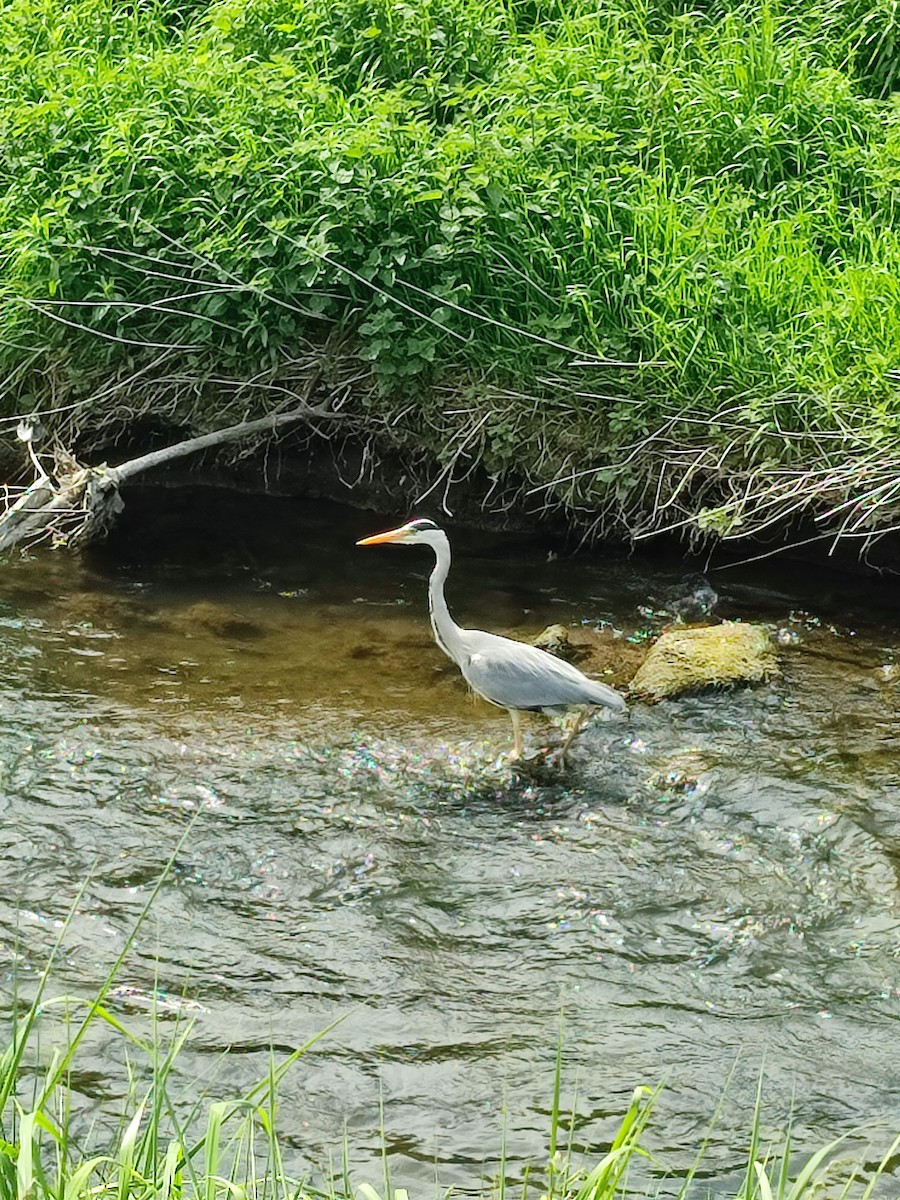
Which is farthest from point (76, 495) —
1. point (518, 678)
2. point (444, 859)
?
point (444, 859)

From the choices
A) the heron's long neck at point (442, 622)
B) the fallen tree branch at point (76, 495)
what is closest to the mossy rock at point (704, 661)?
the heron's long neck at point (442, 622)

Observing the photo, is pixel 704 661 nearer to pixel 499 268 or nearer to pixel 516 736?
pixel 516 736

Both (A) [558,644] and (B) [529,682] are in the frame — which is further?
(A) [558,644]

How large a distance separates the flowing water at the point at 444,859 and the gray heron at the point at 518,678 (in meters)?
0.28

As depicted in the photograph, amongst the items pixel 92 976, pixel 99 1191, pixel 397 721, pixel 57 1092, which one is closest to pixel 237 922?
pixel 92 976

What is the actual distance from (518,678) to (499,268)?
2508 millimetres

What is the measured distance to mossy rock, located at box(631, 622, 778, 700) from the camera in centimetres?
612

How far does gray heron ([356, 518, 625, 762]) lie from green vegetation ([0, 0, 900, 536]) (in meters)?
1.29

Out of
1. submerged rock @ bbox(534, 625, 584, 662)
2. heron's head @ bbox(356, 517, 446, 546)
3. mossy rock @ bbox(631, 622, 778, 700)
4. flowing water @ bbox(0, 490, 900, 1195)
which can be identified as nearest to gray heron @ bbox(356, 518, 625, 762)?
heron's head @ bbox(356, 517, 446, 546)

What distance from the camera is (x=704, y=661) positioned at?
20.3 ft

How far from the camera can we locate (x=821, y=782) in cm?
549

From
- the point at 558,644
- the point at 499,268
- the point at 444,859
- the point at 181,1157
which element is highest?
the point at 499,268

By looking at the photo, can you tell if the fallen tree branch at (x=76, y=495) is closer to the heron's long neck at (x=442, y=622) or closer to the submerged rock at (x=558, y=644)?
the submerged rock at (x=558, y=644)

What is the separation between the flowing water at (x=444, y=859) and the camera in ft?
13.0
